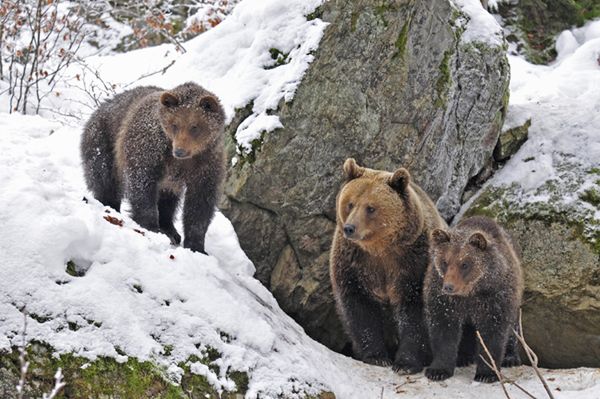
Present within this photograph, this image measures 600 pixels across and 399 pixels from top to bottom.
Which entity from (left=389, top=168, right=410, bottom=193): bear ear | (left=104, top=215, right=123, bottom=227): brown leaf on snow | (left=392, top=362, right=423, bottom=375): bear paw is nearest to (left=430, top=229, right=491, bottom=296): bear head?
(left=389, top=168, right=410, bottom=193): bear ear

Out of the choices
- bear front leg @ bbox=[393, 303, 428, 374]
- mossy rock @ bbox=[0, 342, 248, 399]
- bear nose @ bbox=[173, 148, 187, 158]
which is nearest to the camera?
mossy rock @ bbox=[0, 342, 248, 399]

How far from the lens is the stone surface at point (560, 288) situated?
7594 mm

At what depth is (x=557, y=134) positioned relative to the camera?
8844 mm

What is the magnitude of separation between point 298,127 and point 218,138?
3.46 ft

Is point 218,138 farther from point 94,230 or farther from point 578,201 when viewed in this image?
point 578,201

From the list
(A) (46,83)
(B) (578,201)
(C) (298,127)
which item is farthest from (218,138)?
(A) (46,83)

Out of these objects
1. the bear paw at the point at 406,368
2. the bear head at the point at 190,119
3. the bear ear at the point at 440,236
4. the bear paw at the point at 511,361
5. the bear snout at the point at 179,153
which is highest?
the bear head at the point at 190,119

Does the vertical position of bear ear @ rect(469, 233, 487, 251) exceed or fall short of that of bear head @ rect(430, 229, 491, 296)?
it exceeds it

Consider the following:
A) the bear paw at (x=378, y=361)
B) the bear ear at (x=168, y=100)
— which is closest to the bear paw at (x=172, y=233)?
the bear ear at (x=168, y=100)

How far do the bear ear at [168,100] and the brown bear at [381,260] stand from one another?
179 cm

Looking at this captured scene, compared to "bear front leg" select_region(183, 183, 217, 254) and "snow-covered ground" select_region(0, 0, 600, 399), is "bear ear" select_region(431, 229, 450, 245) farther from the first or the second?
"bear front leg" select_region(183, 183, 217, 254)

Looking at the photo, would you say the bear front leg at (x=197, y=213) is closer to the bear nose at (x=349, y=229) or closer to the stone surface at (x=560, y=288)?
the bear nose at (x=349, y=229)

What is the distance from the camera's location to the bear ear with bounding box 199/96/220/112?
6609 mm

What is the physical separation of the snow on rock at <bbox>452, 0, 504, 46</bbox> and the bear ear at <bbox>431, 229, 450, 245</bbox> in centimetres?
292
